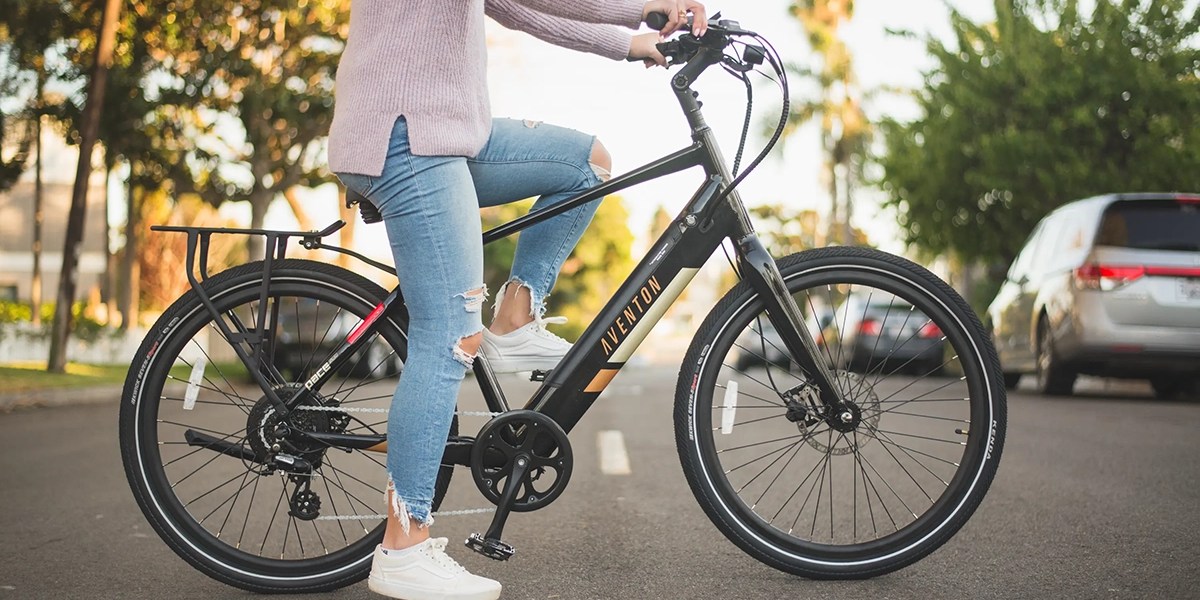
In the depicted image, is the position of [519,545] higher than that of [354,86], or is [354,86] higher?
[354,86]

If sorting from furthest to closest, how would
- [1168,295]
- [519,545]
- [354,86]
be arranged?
1. [1168,295]
2. [519,545]
3. [354,86]

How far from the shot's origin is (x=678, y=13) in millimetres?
3154

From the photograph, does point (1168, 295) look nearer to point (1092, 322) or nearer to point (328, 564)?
point (1092, 322)

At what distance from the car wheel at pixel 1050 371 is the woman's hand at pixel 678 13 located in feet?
28.5

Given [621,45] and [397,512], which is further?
[621,45]

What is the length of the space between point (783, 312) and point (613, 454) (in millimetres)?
3757

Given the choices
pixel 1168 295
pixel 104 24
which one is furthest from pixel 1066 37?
pixel 104 24

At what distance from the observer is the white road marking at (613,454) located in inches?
246

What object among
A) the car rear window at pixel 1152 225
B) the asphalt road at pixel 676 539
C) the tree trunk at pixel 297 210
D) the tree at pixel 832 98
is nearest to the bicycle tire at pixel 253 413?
the asphalt road at pixel 676 539

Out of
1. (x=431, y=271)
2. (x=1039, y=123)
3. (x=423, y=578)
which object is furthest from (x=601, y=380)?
(x=1039, y=123)

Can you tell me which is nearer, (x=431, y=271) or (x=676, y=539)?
(x=431, y=271)

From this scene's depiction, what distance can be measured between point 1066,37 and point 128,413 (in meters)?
19.6

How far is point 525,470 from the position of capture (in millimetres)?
3184

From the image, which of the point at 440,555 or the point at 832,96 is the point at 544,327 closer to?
the point at 440,555
